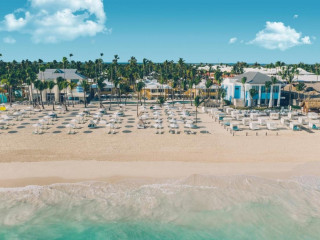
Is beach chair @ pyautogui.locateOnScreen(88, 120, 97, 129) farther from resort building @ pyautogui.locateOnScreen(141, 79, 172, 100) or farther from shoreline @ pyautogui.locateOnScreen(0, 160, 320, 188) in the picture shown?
resort building @ pyautogui.locateOnScreen(141, 79, 172, 100)

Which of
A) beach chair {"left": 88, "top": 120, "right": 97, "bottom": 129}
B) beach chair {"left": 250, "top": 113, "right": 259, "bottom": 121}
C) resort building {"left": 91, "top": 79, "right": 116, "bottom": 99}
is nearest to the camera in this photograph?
beach chair {"left": 88, "top": 120, "right": 97, "bottom": 129}

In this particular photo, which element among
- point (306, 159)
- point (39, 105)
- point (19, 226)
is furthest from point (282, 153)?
point (39, 105)

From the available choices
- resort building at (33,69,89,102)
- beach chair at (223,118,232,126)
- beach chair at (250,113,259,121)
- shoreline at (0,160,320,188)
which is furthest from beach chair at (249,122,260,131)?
resort building at (33,69,89,102)

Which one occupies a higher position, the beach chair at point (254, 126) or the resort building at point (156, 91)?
the resort building at point (156, 91)

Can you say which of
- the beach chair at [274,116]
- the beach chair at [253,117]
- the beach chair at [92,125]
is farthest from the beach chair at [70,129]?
the beach chair at [274,116]

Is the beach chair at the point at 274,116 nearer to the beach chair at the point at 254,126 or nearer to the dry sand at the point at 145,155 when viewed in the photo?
the dry sand at the point at 145,155

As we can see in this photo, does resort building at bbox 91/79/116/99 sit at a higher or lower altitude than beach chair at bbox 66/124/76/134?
higher

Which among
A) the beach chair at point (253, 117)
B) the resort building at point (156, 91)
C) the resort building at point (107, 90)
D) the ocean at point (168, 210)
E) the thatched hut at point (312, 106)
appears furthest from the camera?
the resort building at point (107, 90)

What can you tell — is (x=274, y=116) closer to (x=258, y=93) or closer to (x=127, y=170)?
(x=258, y=93)

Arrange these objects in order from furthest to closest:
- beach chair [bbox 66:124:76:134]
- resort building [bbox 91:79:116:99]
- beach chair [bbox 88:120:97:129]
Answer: resort building [bbox 91:79:116:99] → beach chair [bbox 88:120:97:129] → beach chair [bbox 66:124:76:134]
